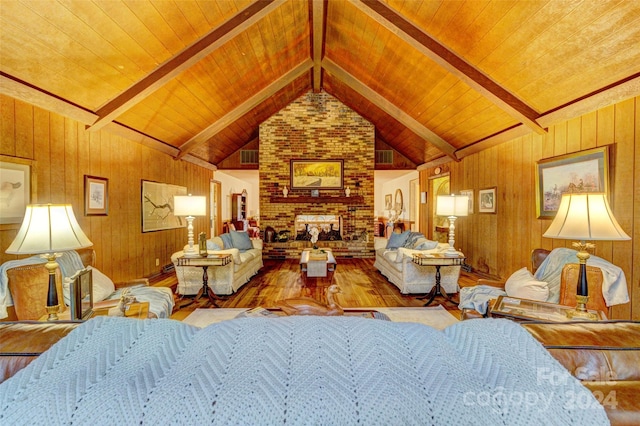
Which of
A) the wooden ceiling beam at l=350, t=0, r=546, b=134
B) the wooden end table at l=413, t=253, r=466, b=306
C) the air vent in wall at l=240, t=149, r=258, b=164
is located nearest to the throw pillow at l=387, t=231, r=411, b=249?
the wooden end table at l=413, t=253, r=466, b=306

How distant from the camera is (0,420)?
595 millimetres

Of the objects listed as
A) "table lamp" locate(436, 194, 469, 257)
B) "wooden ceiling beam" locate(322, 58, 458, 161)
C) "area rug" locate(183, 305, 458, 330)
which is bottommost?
"area rug" locate(183, 305, 458, 330)

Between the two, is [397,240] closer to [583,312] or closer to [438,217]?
[438,217]

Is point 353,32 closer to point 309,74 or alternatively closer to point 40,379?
point 309,74

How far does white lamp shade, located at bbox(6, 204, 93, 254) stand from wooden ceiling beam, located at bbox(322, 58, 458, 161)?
5.23 meters

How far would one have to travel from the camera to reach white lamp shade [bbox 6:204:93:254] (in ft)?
5.00

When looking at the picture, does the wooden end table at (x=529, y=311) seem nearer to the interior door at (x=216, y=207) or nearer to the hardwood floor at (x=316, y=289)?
the hardwood floor at (x=316, y=289)

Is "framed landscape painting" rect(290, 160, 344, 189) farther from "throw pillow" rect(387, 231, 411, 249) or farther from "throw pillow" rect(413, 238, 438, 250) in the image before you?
"throw pillow" rect(413, 238, 438, 250)

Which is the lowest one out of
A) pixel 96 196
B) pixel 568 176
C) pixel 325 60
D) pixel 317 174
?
pixel 96 196

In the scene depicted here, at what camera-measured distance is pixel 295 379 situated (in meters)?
0.67

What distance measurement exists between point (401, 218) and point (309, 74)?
6.56 metres

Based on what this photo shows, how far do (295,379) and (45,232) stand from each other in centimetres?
173

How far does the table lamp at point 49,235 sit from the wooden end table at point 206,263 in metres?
1.95

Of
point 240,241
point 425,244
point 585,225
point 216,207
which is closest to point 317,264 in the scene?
point 240,241
